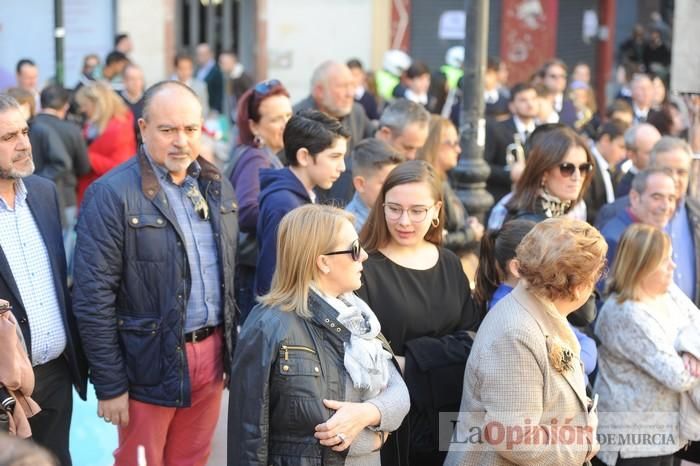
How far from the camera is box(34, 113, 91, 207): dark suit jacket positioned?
388 inches

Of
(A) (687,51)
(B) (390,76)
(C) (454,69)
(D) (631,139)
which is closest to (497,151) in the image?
(D) (631,139)

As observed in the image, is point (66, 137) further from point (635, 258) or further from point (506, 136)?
point (635, 258)

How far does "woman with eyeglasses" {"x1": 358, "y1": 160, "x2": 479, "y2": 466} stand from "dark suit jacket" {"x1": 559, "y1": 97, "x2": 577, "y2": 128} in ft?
24.6

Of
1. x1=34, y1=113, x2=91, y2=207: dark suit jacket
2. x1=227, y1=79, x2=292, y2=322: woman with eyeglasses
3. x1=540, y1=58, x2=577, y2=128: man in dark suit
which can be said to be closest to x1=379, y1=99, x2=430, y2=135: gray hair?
x1=227, y1=79, x2=292, y2=322: woman with eyeglasses

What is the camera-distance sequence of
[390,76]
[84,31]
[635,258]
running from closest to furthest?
[635,258] → [390,76] → [84,31]

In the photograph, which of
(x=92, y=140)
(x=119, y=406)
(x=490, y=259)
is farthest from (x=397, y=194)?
(x=92, y=140)

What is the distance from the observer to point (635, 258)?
16.9 ft

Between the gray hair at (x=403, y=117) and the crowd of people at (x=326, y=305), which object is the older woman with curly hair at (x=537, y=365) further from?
the gray hair at (x=403, y=117)

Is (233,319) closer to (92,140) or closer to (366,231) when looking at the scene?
(366,231)

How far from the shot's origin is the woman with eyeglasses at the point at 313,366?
12.7ft

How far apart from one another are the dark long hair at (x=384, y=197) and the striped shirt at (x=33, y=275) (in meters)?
1.35

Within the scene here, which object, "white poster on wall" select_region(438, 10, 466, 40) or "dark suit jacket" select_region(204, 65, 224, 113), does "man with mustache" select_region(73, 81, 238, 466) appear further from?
"white poster on wall" select_region(438, 10, 466, 40)

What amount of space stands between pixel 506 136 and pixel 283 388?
6.18m

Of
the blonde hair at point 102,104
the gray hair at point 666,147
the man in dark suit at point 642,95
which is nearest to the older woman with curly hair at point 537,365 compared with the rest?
the gray hair at point 666,147
